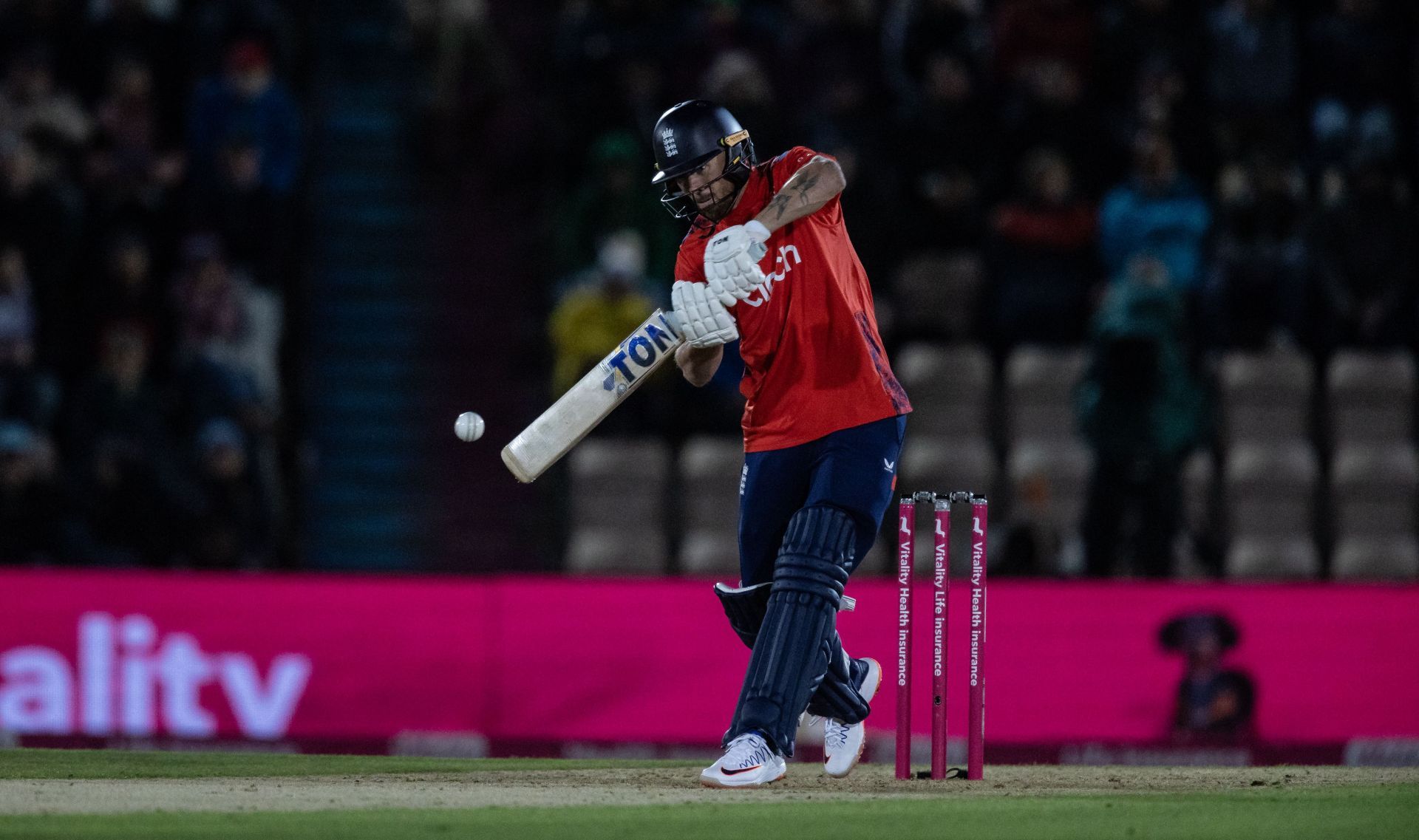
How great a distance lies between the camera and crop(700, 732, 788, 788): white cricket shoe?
6508 millimetres

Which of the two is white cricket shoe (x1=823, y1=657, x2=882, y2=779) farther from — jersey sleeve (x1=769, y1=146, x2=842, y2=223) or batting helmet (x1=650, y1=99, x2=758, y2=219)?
batting helmet (x1=650, y1=99, x2=758, y2=219)

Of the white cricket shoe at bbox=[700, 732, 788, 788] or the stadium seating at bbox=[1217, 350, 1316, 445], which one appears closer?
the white cricket shoe at bbox=[700, 732, 788, 788]

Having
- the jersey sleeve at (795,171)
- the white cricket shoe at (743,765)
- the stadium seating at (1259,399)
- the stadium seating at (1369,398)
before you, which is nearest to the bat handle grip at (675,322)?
the jersey sleeve at (795,171)

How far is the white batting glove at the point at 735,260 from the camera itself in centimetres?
641

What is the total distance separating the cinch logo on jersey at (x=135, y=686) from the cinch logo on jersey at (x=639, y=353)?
4.37 metres

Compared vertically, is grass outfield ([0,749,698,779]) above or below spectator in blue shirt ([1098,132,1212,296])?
below

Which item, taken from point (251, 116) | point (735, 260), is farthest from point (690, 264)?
point (251, 116)

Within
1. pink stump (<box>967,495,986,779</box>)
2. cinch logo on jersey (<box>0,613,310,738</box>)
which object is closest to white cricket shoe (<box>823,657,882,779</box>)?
pink stump (<box>967,495,986,779</box>)

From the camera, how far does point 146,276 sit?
12.6 m

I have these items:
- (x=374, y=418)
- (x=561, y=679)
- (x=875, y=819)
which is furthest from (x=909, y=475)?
(x=875, y=819)

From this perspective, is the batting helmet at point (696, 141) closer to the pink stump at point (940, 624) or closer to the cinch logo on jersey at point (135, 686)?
the pink stump at point (940, 624)

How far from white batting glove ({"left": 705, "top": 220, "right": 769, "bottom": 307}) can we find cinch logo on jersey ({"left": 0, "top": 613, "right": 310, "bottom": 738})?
16.2ft

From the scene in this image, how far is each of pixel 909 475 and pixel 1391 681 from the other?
3202 mm

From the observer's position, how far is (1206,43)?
13711 mm
